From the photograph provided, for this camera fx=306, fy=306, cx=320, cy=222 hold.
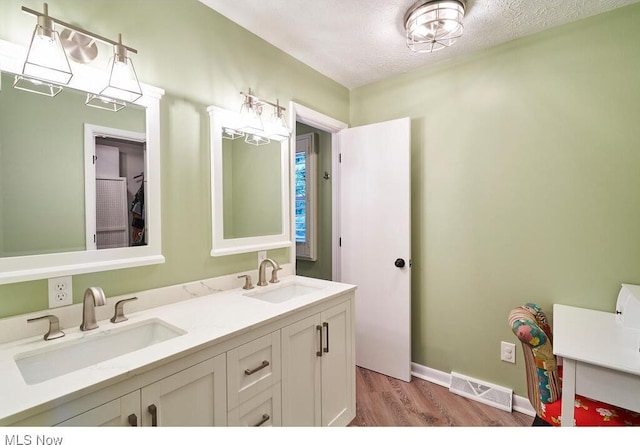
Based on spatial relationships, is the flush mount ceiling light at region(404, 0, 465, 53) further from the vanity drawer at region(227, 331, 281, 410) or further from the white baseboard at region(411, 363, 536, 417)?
the white baseboard at region(411, 363, 536, 417)

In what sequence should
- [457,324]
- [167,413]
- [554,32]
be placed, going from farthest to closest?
[457,324] < [554,32] < [167,413]

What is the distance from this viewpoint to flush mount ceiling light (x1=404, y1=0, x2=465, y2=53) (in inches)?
61.9

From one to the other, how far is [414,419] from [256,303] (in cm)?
128

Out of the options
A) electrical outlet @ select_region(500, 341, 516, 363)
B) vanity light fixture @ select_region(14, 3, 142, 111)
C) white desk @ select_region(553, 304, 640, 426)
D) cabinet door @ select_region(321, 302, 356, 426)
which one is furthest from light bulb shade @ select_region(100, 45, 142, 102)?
electrical outlet @ select_region(500, 341, 516, 363)

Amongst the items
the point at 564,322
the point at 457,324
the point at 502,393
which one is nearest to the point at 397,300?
the point at 457,324

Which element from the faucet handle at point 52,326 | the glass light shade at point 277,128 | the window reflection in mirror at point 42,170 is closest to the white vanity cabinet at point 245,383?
the faucet handle at point 52,326

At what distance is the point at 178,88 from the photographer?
1.50 m

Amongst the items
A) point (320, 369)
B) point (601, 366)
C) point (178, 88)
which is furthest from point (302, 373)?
point (178, 88)

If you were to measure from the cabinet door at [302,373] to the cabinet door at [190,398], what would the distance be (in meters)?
0.32

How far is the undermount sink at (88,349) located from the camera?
979 mm

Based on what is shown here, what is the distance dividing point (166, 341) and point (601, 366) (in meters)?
1.57

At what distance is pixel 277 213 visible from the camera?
205cm

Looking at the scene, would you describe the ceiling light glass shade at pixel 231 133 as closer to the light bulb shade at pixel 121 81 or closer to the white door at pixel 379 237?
the light bulb shade at pixel 121 81

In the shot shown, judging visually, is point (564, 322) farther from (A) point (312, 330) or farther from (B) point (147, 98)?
(B) point (147, 98)
